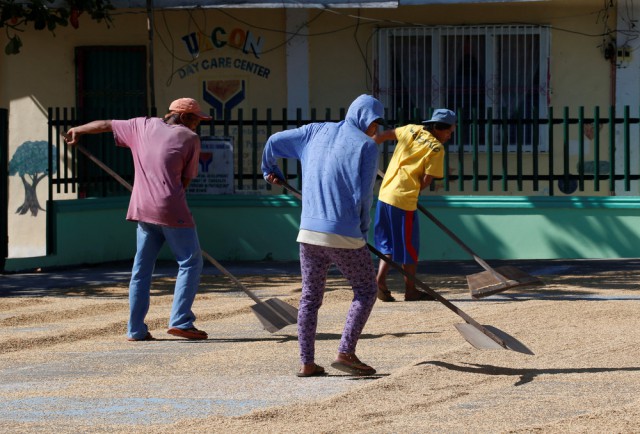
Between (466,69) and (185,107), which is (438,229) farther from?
(185,107)

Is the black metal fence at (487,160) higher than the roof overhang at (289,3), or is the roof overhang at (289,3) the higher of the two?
→ the roof overhang at (289,3)

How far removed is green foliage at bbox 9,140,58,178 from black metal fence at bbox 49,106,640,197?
5.80ft

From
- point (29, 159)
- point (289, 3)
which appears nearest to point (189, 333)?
point (289, 3)

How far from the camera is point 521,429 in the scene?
6.37 m

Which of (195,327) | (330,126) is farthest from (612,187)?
(330,126)

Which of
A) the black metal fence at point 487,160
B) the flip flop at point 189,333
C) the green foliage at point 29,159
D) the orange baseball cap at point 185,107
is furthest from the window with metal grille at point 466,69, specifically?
the flip flop at point 189,333

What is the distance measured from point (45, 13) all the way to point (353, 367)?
977 centimetres

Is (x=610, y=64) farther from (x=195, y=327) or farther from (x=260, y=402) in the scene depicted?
(x=260, y=402)

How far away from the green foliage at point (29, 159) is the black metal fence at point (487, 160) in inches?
69.6

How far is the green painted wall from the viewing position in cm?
1495

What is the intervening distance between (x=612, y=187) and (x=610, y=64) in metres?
2.75

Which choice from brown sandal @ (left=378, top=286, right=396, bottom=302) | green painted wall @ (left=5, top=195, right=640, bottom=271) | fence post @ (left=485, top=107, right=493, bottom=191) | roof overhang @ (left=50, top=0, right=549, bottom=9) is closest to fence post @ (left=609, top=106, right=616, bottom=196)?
green painted wall @ (left=5, top=195, right=640, bottom=271)

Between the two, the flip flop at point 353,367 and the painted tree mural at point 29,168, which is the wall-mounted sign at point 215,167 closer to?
the painted tree mural at point 29,168

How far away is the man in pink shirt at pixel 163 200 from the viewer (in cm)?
946
